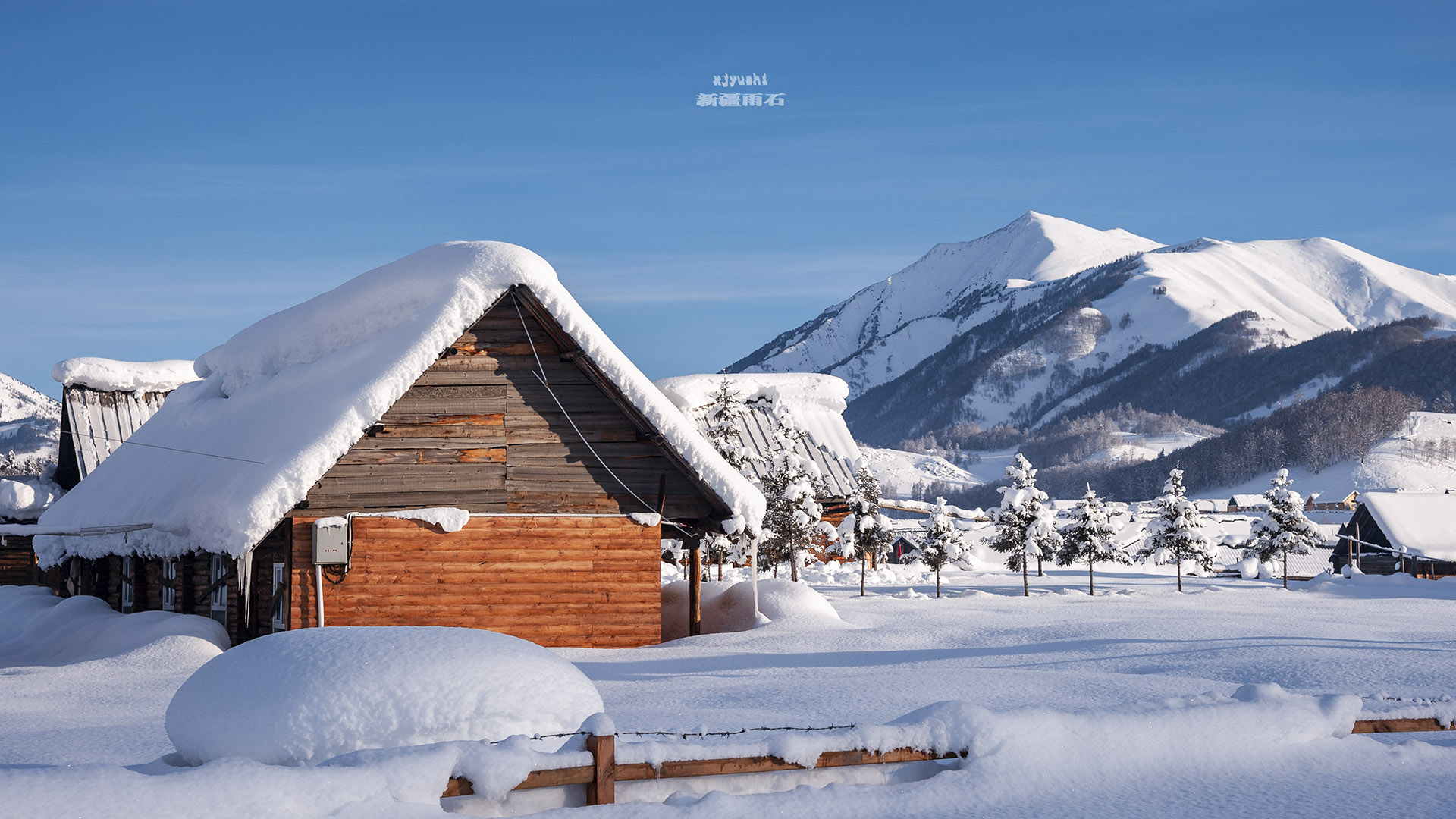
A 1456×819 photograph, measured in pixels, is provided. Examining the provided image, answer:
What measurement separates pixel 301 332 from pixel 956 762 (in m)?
15.0

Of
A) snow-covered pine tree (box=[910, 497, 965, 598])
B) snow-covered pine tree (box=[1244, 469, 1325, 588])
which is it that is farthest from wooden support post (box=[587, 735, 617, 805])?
snow-covered pine tree (box=[1244, 469, 1325, 588])

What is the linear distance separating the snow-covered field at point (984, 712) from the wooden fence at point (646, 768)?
14cm

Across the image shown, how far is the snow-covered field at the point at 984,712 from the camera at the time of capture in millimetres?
5078

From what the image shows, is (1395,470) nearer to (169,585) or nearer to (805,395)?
(805,395)

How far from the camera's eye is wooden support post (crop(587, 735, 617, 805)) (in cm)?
534

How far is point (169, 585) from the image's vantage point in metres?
19.8

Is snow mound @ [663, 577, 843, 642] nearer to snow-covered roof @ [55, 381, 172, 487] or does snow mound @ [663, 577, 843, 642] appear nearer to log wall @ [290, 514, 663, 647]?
log wall @ [290, 514, 663, 647]

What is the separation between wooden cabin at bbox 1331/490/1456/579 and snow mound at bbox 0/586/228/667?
192 ft

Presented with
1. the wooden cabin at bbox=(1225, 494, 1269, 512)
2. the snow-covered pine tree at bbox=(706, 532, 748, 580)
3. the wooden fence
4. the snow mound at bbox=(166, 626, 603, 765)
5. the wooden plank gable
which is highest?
the wooden plank gable

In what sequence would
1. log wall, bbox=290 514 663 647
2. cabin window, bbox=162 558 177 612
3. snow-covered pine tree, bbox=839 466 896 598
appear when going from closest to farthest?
1. log wall, bbox=290 514 663 647
2. cabin window, bbox=162 558 177 612
3. snow-covered pine tree, bbox=839 466 896 598

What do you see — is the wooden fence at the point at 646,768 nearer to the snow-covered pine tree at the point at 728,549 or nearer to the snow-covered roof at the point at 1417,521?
the snow-covered pine tree at the point at 728,549

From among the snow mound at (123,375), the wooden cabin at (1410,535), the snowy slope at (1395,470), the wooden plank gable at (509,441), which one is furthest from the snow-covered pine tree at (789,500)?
the snowy slope at (1395,470)

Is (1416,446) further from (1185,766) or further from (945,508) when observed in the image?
(1185,766)

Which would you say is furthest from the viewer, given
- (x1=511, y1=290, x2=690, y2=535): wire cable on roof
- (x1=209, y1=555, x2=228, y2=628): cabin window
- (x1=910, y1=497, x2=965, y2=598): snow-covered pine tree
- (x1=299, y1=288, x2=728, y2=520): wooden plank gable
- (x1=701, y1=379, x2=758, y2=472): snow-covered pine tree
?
(x1=910, y1=497, x2=965, y2=598): snow-covered pine tree
